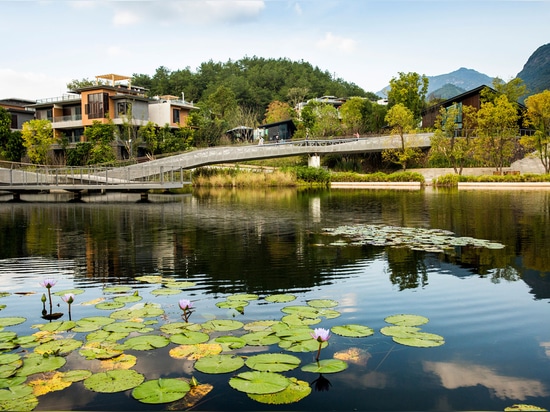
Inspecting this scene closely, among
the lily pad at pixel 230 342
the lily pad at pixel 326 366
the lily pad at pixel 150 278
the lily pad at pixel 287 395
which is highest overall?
the lily pad at pixel 150 278

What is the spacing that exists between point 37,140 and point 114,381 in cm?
4624

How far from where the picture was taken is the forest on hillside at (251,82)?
254 feet

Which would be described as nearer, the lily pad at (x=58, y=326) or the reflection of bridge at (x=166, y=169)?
the lily pad at (x=58, y=326)

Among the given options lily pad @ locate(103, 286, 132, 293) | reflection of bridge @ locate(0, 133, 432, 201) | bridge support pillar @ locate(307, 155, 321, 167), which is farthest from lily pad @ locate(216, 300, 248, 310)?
bridge support pillar @ locate(307, 155, 321, 167)

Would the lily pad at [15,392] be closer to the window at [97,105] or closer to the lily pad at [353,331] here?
the lily pad at [353,331]

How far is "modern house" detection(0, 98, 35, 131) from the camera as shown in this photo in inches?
2030

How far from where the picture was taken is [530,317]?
536 centimetres

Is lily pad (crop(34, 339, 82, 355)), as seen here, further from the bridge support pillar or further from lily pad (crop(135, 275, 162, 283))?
the bridge support pillar

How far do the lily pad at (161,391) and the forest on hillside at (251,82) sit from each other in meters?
67.9

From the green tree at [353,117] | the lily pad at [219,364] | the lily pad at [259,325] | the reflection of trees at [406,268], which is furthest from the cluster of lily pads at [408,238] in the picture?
the green tree at [353,117]

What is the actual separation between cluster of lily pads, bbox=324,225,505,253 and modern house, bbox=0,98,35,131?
49056 millimetres

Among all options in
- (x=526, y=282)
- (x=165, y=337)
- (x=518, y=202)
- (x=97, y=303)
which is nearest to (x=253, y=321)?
(x=165, y=337)

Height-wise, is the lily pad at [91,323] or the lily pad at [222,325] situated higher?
the lily pad at [91,323]

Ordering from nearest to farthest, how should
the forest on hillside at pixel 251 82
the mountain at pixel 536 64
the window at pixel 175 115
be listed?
the window at pixel 175 115
the forest on hillside at pixel 251 82
the mountain at pixel 536 64
